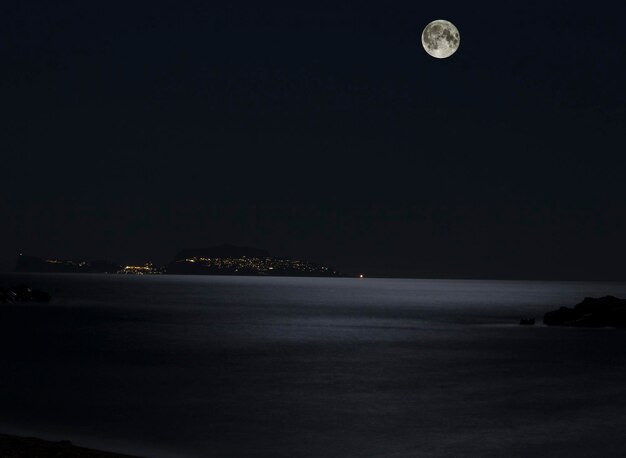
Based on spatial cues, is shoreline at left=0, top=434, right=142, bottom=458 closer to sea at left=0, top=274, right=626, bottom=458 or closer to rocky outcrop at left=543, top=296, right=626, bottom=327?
sea at left=0, top=274, right=626, bottom=458

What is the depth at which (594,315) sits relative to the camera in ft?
269

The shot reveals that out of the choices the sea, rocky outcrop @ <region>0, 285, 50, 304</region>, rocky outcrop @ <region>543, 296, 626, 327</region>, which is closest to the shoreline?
the sea

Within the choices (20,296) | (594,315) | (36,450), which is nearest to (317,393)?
(36,450)

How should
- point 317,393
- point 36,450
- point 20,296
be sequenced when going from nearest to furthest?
point 36,450 → point 317,393 → point 20,296

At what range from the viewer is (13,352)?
5369 cm

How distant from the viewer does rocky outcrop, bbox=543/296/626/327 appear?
81.6 meters

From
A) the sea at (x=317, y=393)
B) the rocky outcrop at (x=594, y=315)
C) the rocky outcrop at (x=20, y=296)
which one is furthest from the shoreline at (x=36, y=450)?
the rocky outcrop at (x=20, y=296)

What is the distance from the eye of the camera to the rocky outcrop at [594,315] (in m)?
81.6

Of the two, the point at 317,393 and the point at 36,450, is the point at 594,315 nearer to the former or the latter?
the point at 317,393

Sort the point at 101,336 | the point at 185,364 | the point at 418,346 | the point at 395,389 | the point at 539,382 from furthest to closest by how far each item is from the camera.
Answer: the point at 101,336, the point at 418,346, the point at 185,364, the point at 539,382, the point at 395,389

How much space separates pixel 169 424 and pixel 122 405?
469 cm

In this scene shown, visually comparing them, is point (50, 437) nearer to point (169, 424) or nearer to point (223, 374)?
point (169, 424)

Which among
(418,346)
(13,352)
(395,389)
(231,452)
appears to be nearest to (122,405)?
(231,452)

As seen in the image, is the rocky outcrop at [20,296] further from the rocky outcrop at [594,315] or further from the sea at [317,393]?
the rocky outcrop at [594,315]
